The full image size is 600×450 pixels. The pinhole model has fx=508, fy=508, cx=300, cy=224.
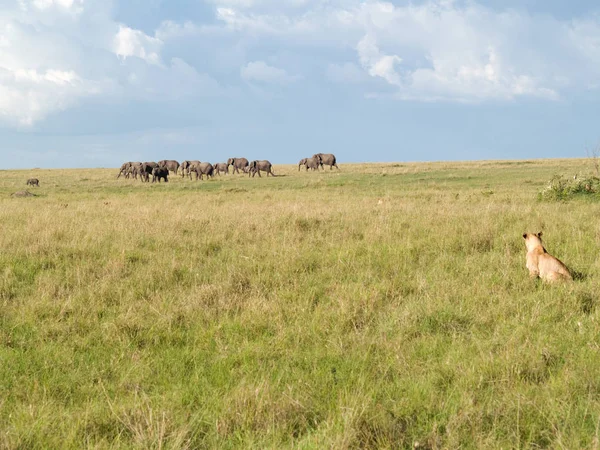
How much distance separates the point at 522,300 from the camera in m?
5.97

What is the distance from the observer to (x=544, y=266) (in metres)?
6.77

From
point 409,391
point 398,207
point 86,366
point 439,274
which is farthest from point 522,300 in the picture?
point 398,207

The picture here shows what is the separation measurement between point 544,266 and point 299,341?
3.75 meters

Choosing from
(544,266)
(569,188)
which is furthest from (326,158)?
(544,266)

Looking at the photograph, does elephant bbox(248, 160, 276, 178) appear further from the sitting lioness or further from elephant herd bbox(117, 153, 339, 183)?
the sitting lioness

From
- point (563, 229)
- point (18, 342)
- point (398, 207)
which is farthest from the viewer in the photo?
point (398, 207)

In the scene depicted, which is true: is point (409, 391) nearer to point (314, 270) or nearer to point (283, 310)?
point (283, 310)

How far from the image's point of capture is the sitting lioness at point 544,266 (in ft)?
21.4

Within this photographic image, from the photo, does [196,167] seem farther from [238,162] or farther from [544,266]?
[544,266]

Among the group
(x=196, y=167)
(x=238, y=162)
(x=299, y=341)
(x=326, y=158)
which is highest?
(x=326, y=158)

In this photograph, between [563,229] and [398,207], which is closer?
[563,229]

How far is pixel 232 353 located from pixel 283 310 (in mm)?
1187

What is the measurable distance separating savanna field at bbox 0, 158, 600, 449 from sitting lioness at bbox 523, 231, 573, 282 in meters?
0.20

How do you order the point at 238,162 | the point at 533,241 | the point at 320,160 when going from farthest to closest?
the point at 320,160
the point at 238,162
the point at 533,241
